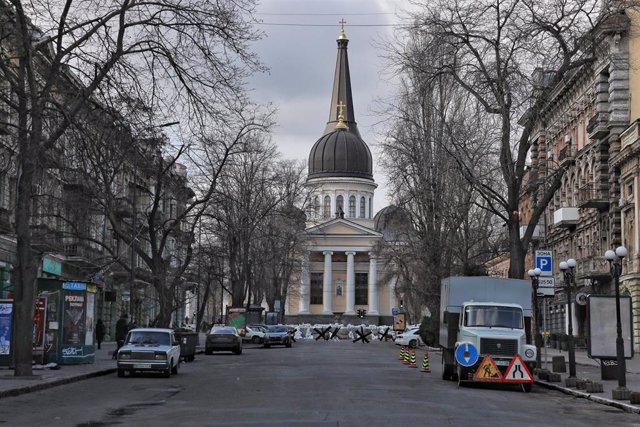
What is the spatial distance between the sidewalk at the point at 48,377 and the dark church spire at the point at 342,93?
4472 inches

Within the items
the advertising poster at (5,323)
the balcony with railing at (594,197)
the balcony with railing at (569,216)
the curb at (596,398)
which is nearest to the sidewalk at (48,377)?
the advertising poster at (5,323)

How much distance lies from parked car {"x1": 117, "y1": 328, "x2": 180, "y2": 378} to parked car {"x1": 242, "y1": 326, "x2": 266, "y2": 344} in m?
38.0

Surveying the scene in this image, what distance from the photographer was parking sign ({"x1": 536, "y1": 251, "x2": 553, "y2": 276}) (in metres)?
34.5

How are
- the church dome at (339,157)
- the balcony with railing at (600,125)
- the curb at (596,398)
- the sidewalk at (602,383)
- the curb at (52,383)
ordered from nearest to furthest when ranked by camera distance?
the curb at (596,398)
the sidewalk at (602,383)
the curb at (52,383)
the balcony with railing at (600,125)
the church dome at (339,157)

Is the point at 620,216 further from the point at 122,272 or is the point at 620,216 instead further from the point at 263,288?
the point at 263,288

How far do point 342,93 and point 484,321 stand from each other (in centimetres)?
12269

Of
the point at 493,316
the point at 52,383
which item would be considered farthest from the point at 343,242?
the point at 52,383

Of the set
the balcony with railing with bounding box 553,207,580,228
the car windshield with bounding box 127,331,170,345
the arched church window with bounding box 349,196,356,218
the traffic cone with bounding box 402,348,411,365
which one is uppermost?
the arched church window with bounding box 349,196,356,218

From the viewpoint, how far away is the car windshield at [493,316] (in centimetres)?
2930

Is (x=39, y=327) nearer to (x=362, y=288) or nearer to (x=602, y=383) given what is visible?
(x=602, y=383)

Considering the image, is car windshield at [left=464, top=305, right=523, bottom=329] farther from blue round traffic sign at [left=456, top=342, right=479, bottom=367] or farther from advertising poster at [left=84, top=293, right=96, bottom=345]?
advertising poster at [left=84, top=293, right=96, bottom=345]

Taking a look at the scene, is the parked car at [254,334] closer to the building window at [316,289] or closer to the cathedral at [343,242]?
the cathedral at [343,242]

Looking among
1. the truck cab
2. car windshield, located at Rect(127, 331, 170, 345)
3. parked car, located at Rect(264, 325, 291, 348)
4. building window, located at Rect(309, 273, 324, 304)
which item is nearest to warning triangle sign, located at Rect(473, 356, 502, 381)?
the truck cab

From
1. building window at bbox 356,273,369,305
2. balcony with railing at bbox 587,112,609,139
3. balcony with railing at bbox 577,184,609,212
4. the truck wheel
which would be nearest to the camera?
the truck wheel
